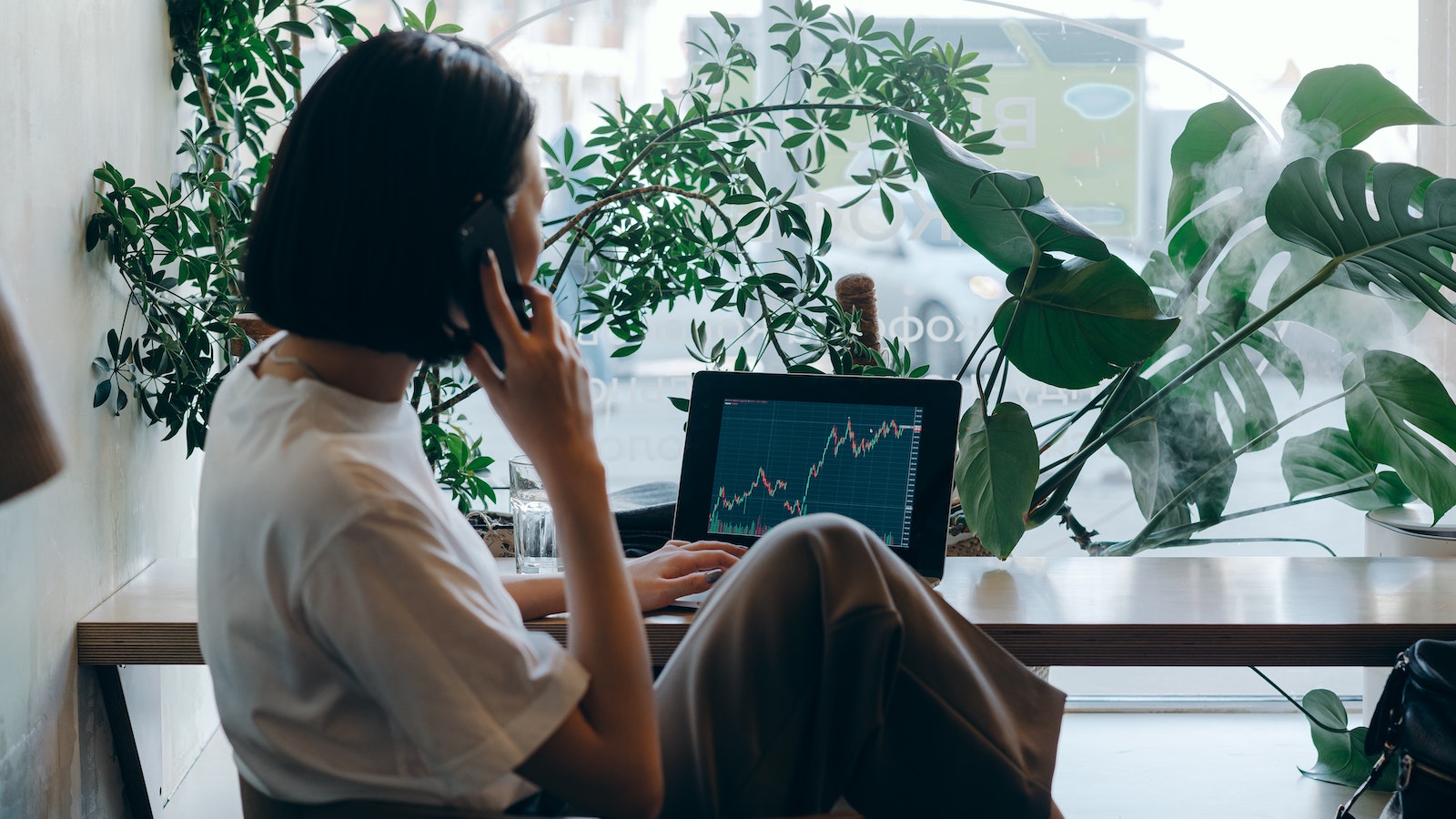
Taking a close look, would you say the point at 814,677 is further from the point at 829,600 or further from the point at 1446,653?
the point at 1446,653

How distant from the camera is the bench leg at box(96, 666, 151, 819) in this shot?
1354 millimetres

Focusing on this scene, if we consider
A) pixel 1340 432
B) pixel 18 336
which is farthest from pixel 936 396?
pixel 18 336

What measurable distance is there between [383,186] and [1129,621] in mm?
956

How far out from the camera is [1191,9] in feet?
7.09

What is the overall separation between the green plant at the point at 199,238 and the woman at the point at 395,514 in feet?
1.99

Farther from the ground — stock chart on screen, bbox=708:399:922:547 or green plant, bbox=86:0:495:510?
green plant, bbox=86:0:495:510

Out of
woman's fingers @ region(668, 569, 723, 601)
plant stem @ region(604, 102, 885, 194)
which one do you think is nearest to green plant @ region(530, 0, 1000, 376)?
plant stem @ region(604, 102, 885, 194)

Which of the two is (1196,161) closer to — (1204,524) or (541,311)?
(1204,524)

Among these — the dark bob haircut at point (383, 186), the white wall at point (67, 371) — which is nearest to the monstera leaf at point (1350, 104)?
the dark bob haircut at point (383, 186)

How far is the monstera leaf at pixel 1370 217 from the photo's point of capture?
1.35m

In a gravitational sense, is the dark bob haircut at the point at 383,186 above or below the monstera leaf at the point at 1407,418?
above

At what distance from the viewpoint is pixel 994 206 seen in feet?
4.65

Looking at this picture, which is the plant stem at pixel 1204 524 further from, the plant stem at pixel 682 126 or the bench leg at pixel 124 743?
the bench leg at pixel 124 743

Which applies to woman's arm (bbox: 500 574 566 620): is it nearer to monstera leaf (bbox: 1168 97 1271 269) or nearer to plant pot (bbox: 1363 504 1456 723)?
monstera leaf (bbox: 1168 97 1271 269)
